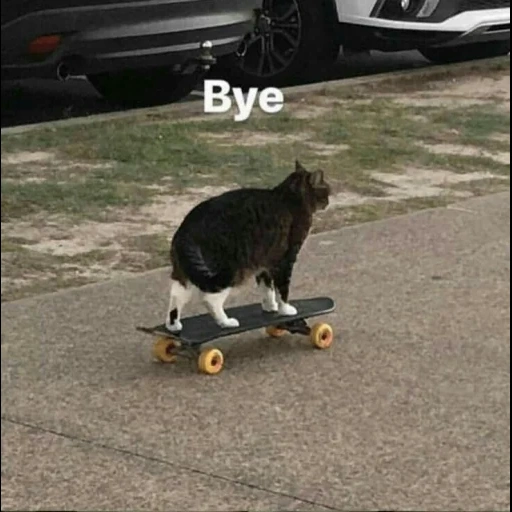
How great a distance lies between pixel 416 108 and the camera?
2.92 metres

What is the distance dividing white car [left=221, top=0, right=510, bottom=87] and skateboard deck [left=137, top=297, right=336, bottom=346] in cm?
57

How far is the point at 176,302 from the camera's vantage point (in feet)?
9.46

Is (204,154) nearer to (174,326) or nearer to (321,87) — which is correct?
(321,87)

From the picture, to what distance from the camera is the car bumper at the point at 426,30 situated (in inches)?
96.8

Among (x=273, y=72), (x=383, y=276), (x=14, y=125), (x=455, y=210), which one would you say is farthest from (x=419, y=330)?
(x=14, y=125)

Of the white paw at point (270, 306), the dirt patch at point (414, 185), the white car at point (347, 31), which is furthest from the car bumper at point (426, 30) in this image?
the white paw at point (270, 306)

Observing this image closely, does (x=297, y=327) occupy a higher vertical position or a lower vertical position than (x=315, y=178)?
lower

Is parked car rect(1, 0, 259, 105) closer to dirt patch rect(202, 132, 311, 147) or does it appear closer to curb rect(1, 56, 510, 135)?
curb rect(1, 56, 510, 135)

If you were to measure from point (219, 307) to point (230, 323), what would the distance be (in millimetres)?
87

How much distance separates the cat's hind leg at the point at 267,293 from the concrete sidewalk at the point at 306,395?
5 centimetres

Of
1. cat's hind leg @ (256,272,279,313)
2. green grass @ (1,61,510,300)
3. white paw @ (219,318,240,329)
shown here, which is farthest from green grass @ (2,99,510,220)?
white paw @ (219,318,240,329)

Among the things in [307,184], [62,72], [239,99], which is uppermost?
[62,72]

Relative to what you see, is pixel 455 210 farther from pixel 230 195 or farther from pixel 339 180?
pixel 230 195

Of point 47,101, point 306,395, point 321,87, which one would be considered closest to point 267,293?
point 306,395
